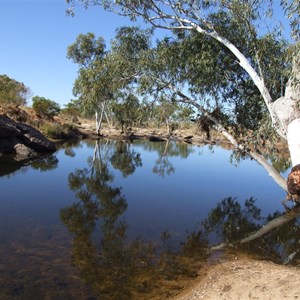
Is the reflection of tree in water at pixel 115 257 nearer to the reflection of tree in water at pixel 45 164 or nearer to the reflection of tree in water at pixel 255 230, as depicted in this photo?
the reflection of tree in water at pixel 255 230

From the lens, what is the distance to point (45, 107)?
4269 centimetres

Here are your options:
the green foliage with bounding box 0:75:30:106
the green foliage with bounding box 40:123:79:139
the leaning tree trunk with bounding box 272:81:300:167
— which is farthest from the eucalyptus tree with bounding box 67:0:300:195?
the green foliage with bounding box 0:75:30:106

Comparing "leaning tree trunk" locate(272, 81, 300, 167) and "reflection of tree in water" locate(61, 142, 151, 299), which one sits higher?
"leaning tree trunk" locate(272, 81, 300, 167)

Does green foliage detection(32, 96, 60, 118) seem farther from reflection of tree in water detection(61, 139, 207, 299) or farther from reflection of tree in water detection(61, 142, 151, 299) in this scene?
reflection of tree in water detection(61, 139, 207, 299)

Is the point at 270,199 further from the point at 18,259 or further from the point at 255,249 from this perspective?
the point at 18,259

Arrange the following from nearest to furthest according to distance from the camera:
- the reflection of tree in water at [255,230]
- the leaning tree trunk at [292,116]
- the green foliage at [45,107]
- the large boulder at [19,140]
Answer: the reflection of tree in water at [255,230]
the leaning tree trunk at [292,116]
the large boulder at [19,140]
the green foliage at [45,107]

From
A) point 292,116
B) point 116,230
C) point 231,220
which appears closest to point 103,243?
point 116,230

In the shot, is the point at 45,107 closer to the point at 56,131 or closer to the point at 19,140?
the point at 56,131

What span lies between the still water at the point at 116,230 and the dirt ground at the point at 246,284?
415 millimetres

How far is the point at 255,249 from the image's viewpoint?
7.36 m

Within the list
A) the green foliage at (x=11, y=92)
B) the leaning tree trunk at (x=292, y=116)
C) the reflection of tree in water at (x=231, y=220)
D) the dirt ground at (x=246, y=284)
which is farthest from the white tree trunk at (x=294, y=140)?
the green foliage at (x=11, y=92)

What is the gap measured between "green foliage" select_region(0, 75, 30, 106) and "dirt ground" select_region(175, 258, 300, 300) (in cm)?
3541

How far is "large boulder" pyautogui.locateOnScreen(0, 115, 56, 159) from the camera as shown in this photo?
761 inches

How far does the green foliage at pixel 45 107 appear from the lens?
41.7 meters
